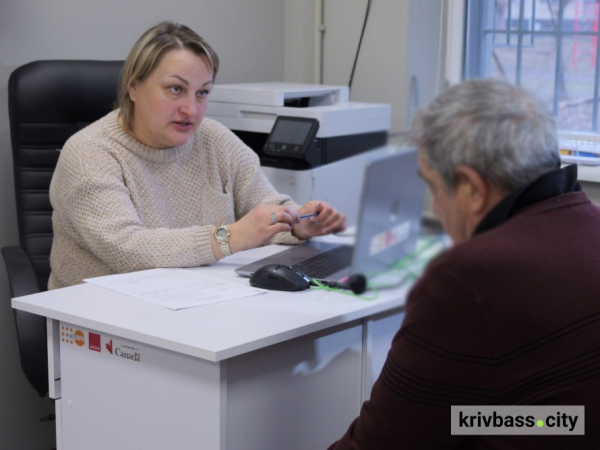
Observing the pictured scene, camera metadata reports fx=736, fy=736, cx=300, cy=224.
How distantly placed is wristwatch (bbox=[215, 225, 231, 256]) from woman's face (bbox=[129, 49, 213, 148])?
309 millimetres

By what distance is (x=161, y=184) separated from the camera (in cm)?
185

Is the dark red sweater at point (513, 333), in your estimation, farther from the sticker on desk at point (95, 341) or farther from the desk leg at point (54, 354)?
the desk leg at point (54, 354)

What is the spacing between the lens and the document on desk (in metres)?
1.40

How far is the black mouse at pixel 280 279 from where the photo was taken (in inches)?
57.6

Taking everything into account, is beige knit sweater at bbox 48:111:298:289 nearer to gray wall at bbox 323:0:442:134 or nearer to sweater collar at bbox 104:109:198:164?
sweater collar at bbox 104:109:198:164

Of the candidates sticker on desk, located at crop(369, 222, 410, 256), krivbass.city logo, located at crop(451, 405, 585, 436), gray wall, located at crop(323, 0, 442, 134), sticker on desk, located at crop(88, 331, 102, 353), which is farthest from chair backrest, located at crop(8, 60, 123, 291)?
sticker on desk, located at crop(369, 222, 410, 256)

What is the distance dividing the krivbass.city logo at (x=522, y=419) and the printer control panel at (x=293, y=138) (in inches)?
52.4

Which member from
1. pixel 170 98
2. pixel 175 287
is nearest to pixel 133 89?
pixel 170 98

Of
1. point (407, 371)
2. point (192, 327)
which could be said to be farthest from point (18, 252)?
point (407, 371)

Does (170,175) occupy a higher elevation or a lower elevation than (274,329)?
higher

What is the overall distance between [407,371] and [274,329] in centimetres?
47

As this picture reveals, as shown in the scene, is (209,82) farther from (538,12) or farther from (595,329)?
(595,329)

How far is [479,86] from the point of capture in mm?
583

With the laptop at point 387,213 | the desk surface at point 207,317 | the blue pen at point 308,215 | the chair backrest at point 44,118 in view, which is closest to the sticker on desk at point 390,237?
the laptop at point 387,213
